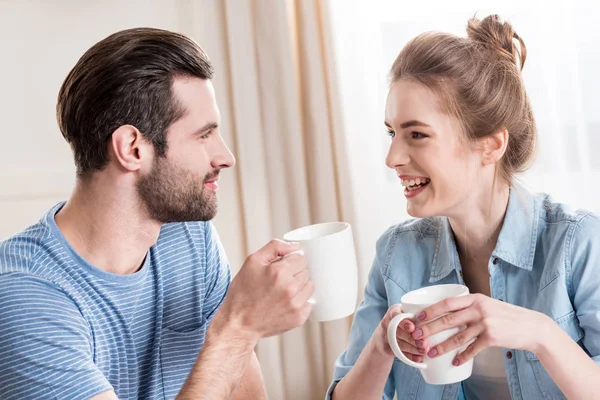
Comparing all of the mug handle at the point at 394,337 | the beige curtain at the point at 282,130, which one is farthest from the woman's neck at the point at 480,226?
the beige curtain at the point at 282,130

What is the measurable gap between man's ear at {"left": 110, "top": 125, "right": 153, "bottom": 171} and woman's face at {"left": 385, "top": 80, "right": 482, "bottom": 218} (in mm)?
450

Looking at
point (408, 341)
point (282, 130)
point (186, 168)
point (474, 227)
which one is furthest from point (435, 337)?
point (282, 130)

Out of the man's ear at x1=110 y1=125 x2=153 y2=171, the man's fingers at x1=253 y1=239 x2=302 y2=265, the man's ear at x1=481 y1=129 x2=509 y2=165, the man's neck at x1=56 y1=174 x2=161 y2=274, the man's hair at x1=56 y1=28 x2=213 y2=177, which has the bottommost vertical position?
the man's fingers at x1=253 y1=239 x2=302 y2=265

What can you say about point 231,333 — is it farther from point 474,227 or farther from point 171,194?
point 474,227

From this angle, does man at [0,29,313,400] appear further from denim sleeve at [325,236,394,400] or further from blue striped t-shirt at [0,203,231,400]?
denim sleeve at [325,236,394,400]

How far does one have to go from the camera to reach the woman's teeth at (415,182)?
142 cm

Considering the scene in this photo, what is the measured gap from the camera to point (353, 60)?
2.22 meters

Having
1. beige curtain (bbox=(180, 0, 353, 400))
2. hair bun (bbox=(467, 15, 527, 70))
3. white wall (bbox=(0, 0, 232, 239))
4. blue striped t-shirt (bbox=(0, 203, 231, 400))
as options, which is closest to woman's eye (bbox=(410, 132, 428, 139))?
hair bun (bbox=(467, 15, 527, 70))

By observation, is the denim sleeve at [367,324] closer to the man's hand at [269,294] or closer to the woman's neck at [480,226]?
the woman's neck at [480,226]

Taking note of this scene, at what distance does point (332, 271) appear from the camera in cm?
111

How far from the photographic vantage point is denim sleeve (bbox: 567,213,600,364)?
1.28m

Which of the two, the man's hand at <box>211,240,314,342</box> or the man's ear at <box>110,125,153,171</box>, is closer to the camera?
the man's hand at <box>211,240,314,342</box>

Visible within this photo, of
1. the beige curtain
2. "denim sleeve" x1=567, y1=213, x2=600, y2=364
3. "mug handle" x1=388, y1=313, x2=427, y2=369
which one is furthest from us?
the beige curtain

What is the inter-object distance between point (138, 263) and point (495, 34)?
811 millimetres
